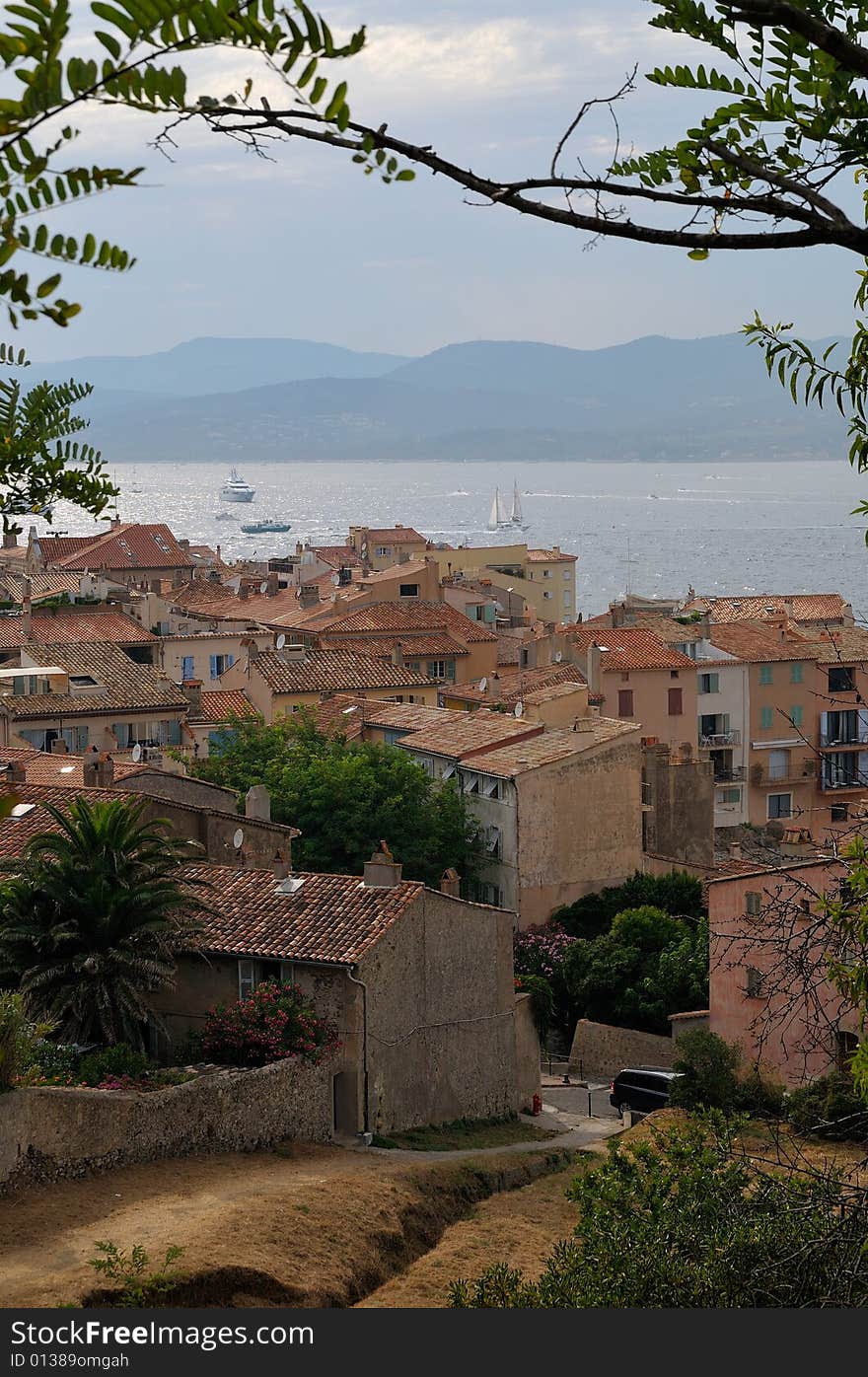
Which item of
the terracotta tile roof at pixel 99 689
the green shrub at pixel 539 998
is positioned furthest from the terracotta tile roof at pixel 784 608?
the green shrub at pixel 539 998

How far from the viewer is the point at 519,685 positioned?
60562 mm

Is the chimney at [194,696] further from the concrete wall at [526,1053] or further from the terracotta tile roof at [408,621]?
the concrete wall at [526,1053]

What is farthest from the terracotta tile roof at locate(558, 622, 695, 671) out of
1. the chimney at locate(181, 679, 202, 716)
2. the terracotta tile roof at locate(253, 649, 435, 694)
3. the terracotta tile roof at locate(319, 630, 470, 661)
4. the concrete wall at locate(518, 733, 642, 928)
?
the concrete wall at locate(518, 733, 642, 928)

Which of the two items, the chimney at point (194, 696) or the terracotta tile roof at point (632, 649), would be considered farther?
the terracotta tile roof at point (632, 649)

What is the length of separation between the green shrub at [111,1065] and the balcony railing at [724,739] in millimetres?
42901

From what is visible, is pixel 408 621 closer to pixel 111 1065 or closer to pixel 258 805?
pixel 258 805

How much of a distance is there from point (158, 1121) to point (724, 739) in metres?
44.5

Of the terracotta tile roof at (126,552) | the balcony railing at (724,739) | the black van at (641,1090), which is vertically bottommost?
the black van at (641,1090)

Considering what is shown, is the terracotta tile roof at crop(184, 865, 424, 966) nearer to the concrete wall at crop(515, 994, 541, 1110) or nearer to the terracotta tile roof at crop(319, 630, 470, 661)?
the concrete wall at crop(515, 994, 541, 1110)

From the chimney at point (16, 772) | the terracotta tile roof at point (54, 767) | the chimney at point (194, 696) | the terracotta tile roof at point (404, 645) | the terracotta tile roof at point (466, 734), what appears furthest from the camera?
the terracotta tile roof at point (404, 645)

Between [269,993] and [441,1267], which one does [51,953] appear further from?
[441,1267]

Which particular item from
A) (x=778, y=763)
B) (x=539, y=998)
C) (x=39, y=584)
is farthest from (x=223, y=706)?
(x=539, y=998)

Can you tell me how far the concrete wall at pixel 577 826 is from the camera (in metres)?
41.8

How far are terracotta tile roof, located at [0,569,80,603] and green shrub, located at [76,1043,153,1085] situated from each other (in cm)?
4869
